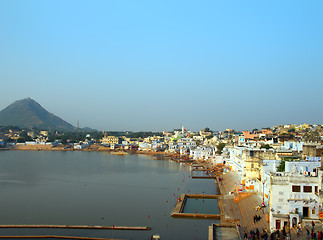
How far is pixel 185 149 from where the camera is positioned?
53.6 m

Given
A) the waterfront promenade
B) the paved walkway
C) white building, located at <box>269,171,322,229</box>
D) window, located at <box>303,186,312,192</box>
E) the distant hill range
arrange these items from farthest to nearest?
the distant hill range, the paved walkway, window, located at <box>303,186,312,192</box>, white building, located at <box>269,171,322,229</box>, the waterfront promenade

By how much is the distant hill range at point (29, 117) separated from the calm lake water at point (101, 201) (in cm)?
14440

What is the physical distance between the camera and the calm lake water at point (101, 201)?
1356 centimetres

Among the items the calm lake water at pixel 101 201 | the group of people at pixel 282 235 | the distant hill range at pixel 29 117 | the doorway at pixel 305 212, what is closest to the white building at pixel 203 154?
the calm lake water at pixel 101 201

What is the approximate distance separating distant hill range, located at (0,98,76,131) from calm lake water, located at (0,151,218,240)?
144 m

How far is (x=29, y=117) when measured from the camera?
17375 centimetres

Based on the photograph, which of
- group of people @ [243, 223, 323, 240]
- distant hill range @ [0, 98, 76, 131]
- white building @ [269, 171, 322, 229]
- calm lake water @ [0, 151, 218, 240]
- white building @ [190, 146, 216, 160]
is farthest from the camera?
distant hill range @ [0, 98, 76, 131]

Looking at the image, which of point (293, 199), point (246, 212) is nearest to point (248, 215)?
point (246, 212)

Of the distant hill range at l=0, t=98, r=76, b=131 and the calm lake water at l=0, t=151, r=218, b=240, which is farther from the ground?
the distant hill range at l=0, t=98, r=76, b=131

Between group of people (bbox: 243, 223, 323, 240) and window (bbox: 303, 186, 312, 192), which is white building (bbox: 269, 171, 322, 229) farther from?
group of people (bbox: 243, 223, 323, 240)

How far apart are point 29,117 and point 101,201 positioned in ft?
555

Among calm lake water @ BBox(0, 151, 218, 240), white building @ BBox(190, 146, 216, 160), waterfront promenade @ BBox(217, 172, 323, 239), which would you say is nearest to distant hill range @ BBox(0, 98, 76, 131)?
white building @ BBox(190, 146, 216, 160)

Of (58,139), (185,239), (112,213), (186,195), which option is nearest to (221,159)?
(186,195)

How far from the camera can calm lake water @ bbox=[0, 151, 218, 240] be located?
13.6 meters
